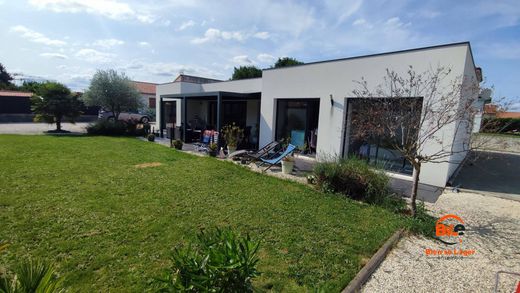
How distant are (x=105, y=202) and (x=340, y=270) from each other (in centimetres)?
432

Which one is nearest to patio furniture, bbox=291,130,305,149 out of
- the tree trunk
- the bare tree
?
the bare tree

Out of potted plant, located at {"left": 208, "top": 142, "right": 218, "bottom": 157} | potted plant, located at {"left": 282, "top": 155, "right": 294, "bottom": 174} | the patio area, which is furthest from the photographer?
potted plant, located at {"left": 208, "top": 142, "right": 218, "bottom": 157}

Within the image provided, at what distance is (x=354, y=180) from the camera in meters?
5.64

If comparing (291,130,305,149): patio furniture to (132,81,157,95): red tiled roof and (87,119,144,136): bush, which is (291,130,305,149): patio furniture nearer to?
(87,119,144,136): bush

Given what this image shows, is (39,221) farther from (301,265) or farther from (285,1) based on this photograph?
(285,1)

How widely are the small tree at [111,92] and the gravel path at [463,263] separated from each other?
19.8 meters

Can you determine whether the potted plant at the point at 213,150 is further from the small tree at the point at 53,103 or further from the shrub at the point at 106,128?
the small tree at the point at 53,103

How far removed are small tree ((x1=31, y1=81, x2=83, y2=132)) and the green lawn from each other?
10173mm

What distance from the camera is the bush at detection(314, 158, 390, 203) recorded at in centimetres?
540

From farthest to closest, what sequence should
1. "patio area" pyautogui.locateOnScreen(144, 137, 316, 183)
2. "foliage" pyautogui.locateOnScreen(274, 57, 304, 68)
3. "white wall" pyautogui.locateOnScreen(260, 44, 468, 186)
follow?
"foliage" pyautogui.locateOnScreen(274, 57, 304, 68) → "patio area" pyautogui.locateOnScreen(144, 137, 316, 183) → "white wall" pyautogui.locateOnScreen(260, 44, 468, 186)

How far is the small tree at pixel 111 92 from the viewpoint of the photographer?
1800 cm

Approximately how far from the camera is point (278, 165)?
28.6 ft

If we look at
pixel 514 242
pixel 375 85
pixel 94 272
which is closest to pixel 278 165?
pixel 375 85

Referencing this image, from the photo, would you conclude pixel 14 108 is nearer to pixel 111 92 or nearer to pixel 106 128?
pixel 111 92
